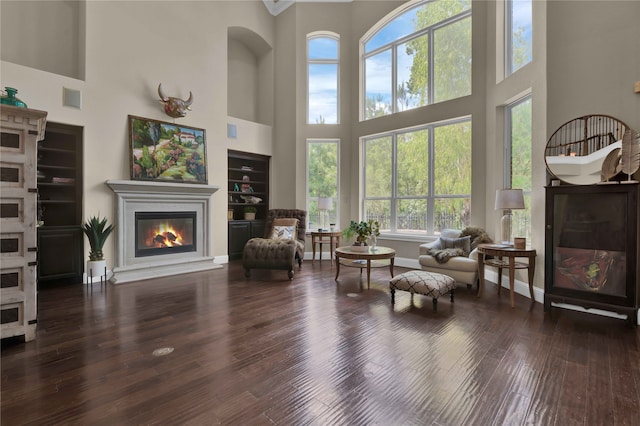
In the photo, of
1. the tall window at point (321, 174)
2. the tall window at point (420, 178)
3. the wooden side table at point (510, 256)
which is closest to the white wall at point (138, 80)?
the tall window at point (321, 174)

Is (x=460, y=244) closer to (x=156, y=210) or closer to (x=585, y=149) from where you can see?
(x=585, y=149)

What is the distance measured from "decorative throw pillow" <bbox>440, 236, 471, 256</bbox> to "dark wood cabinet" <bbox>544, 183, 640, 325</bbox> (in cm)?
122

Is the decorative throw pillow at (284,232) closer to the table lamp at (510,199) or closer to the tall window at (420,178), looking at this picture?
the tall window at (420,178)

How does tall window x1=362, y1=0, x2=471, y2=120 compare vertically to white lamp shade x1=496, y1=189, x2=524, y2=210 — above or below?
above

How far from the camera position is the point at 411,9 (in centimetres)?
621

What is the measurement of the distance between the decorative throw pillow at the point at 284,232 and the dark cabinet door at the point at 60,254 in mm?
3075

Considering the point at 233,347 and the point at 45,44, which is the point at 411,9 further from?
the point at 233,347

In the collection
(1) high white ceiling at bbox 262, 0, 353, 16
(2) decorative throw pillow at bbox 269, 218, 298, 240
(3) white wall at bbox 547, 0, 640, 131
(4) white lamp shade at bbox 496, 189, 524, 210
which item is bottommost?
(2) decorative throw pillow at bbox 269, 218, 298, 240

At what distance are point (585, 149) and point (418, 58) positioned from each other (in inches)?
148

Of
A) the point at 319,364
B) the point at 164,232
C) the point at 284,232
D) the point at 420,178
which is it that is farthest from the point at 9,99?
the point at 420,178

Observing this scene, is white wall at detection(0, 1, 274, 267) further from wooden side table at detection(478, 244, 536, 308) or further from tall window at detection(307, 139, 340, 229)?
wooden side table at detection(478, 244, 536, 308)

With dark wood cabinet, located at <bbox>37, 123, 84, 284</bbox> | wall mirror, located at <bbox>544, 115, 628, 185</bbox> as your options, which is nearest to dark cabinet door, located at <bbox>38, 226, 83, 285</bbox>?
dark wood cabinet, located at <bbox>37, 123, 84, 284</bbox>

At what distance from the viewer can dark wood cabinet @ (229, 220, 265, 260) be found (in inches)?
268

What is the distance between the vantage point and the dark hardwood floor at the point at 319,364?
1739mm
